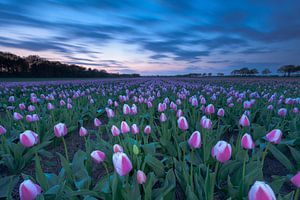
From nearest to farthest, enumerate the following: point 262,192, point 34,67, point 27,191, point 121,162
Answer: point 262,192 → point 27,191 → point 121,162 → point 34,67

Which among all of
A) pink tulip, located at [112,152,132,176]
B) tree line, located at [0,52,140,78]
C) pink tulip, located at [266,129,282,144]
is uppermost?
tree line, located at [0,52,140,78]

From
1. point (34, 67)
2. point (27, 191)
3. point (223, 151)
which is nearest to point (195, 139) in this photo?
point (223, 151)

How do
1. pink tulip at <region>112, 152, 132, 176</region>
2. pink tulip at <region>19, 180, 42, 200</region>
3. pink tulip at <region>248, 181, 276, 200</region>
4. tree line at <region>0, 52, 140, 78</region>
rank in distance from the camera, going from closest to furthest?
pink tulip at <region>248, 181, 276, 200</region>
pink tulip at <region>19, 180, 42, 200</region>
pink tulip at <region>112, 152, 132, 176</region>
tree line at <region>0, 52, 140, 78</region>

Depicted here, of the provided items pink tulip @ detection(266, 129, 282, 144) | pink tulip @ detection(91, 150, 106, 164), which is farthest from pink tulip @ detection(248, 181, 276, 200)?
pink tulip @ detection(91, 150, 106, 164)

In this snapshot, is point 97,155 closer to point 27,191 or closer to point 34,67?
point 27,191

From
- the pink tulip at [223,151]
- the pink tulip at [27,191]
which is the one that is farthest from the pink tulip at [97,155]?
the pink tulip at [223,151]

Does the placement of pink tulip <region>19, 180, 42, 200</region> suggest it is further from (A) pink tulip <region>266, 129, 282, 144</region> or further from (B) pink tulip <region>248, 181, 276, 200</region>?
(A) pink tulip <region>266, 129, 282, 144</region>

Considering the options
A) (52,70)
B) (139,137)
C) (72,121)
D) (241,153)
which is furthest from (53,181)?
(52,70)

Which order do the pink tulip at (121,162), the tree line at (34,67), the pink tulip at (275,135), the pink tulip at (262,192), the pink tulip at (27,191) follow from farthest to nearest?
1. the tree line at (34,67)
2. the pink tulip at (275,135)
3. the pink tulip at (121,162)
4. the pink tulip at (27,191)
5. the pink tulip at (262,192)

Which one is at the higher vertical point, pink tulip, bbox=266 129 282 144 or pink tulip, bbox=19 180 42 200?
pink tulip, bbox=266 129 282 144

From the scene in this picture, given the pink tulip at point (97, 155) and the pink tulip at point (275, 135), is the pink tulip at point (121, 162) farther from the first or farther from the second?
the pink tulip at point (275, 135)

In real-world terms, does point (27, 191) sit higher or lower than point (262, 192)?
lower

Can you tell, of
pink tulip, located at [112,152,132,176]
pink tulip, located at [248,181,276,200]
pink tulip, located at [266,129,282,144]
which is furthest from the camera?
pink tulip, located at [266,129,282,144]

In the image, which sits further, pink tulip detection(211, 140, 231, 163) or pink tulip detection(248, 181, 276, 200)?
pink tulip detection(211, 140, 231, 163)
